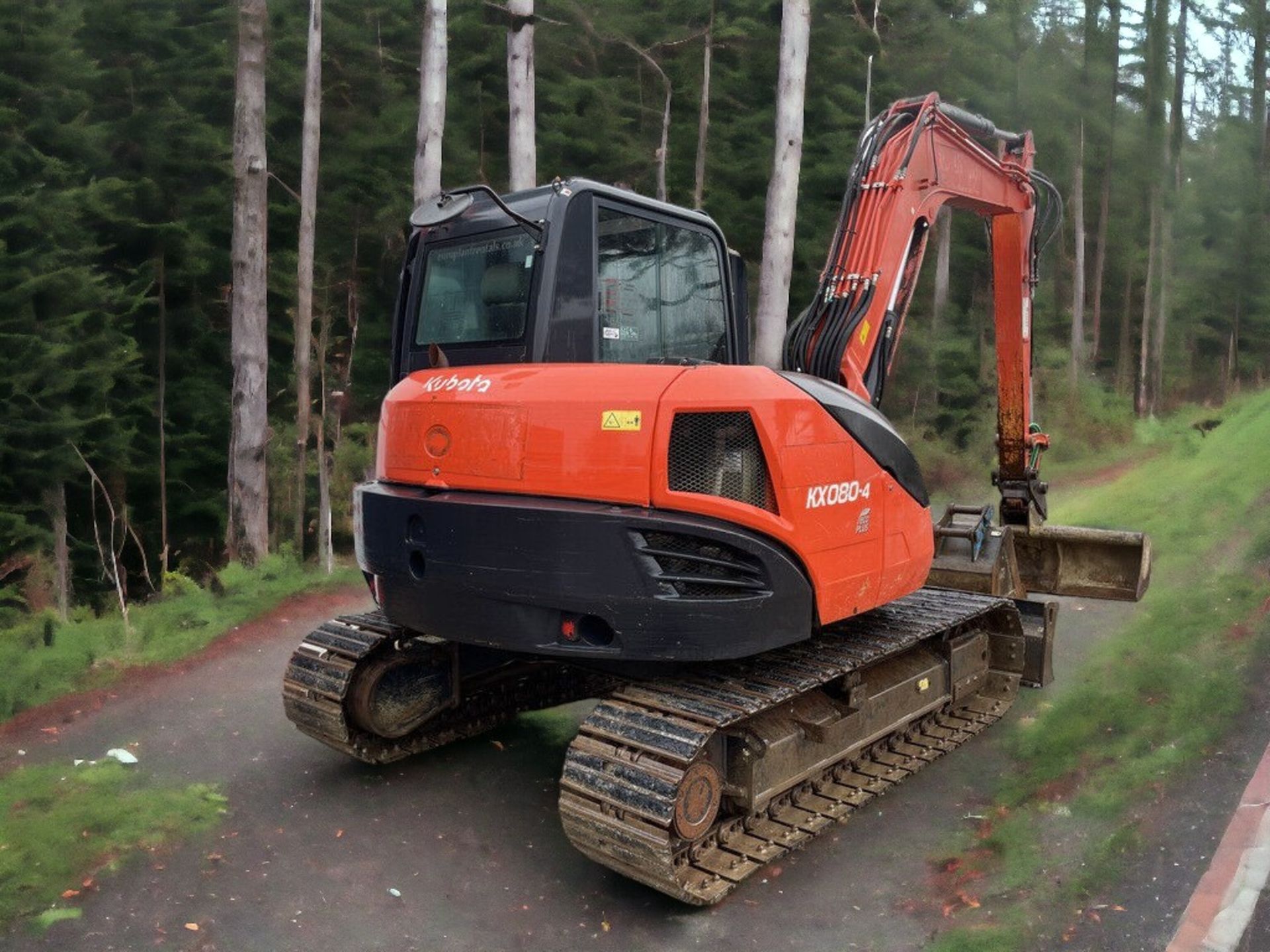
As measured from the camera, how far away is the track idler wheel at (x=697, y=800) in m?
4.29

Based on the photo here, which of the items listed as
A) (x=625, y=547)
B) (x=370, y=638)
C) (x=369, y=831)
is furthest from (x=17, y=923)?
(x=625, y=547)

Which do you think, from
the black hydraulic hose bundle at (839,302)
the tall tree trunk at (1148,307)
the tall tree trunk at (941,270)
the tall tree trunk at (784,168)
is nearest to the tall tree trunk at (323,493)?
the tall tree trunk at (784,168)

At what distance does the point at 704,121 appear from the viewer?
2098 centimetres

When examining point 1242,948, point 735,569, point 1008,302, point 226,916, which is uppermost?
point 1008,302

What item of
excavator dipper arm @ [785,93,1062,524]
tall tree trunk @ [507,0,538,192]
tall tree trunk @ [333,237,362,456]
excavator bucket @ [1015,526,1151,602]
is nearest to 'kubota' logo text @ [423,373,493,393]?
excavator dipper arm @ [785,93,1062,524]

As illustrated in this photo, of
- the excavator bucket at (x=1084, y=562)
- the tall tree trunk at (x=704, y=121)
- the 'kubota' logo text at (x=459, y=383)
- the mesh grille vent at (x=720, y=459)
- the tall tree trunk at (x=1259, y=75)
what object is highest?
the tall tree trunk at (x=1259, y=75)

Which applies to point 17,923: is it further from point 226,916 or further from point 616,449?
point 616,449

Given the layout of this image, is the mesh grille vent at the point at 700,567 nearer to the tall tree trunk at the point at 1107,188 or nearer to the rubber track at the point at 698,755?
the rubber track at the point at 698,755

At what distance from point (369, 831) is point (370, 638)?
3.35ft

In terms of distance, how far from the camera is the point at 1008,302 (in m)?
7.62

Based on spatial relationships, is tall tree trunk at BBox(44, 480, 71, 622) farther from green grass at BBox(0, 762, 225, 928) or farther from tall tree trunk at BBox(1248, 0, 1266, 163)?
tall tree trunk at BBox(1248, 0, 1266, 163)

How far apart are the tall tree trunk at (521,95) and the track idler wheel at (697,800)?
8.55 m

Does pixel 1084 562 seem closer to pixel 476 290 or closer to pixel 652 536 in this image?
pixel 652 536

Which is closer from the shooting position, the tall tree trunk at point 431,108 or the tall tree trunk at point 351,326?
the tall tree trunk at point 431,108
